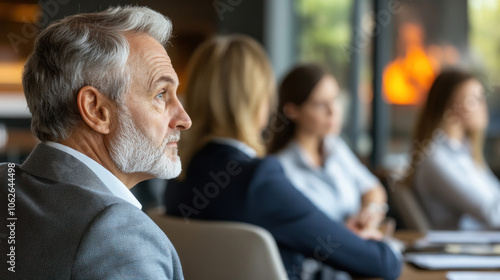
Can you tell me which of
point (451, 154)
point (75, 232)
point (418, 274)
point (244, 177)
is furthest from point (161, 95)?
point (451, 154)

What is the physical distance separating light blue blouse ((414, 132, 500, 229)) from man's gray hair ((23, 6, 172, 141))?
225 centimetres

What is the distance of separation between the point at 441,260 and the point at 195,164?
758mm

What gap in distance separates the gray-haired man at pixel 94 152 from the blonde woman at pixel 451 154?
2.22m

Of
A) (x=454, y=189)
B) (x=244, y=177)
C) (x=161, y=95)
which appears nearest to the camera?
(x=161, y=95)

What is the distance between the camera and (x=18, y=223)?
844 millimetres

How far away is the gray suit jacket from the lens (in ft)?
2.57

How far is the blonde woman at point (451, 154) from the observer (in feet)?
9.43

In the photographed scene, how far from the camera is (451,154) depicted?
302 centimetres

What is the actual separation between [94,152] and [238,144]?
0.94 metres

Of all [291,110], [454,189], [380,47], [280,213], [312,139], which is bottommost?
[380,47]

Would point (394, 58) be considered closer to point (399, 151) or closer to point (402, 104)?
point (402, 104)

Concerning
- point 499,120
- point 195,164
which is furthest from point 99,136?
point 499,120

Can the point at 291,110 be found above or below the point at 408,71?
above

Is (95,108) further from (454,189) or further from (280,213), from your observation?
(454,189)
